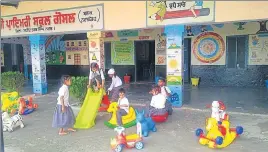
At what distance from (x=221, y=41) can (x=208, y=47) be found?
0.59 meters

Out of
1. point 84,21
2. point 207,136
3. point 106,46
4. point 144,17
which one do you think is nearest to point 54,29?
point 84,21

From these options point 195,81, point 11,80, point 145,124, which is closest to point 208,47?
point 195,81

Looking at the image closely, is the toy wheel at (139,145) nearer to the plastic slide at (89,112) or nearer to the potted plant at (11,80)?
the plastic slide at (89,112)

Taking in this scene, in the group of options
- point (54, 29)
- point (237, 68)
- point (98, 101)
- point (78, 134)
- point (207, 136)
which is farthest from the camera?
point (237, 68)

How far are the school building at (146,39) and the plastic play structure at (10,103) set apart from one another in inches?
104

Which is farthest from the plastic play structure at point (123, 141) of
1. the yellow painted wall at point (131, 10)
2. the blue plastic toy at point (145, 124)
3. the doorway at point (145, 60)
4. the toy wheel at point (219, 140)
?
the doorway at point (145, 60)

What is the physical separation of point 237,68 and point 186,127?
651 centimetres

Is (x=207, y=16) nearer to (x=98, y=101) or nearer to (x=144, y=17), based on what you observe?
(x=144, y=17)

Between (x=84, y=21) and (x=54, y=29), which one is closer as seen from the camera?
(x=84, y=21)

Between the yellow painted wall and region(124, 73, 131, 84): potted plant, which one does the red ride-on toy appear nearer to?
the yellow painted wall

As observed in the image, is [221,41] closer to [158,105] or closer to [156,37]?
[156,37]

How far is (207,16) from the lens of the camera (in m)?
7.09

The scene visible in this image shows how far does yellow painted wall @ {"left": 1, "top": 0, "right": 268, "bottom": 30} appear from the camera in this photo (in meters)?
6.60

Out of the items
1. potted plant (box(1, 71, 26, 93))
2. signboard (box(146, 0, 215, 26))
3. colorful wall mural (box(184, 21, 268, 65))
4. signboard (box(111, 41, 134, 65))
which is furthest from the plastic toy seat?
signboard (box(111, 41, 134, 65))
